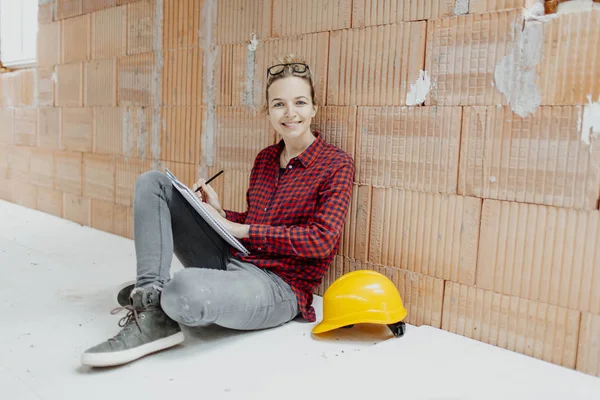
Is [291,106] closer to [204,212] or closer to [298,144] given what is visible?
[298,144]

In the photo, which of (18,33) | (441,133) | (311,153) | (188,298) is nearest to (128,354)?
(188,298)

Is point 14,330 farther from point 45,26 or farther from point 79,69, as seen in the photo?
point 45,26

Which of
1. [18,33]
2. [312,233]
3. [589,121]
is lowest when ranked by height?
[312,233]

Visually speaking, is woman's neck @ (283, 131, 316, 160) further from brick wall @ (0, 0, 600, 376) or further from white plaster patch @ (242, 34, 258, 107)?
white plaster patch @ (242, 34, 258, 107)

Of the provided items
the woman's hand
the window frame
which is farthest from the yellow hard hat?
the window frame

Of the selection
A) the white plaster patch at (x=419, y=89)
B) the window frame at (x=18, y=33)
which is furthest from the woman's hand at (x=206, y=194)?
the window frame at (x=18, y=33)

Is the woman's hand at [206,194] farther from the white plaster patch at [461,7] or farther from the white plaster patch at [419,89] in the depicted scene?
the white plaster patch at [461,7]

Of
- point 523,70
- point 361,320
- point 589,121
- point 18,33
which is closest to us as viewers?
point 589,121

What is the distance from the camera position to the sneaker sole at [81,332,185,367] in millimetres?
1587

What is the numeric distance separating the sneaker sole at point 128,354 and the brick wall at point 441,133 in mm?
830

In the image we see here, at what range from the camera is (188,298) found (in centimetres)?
164

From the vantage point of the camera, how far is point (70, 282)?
8.32 feet

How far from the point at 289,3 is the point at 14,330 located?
171 cm

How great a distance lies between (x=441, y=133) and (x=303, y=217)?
571 millimetres
